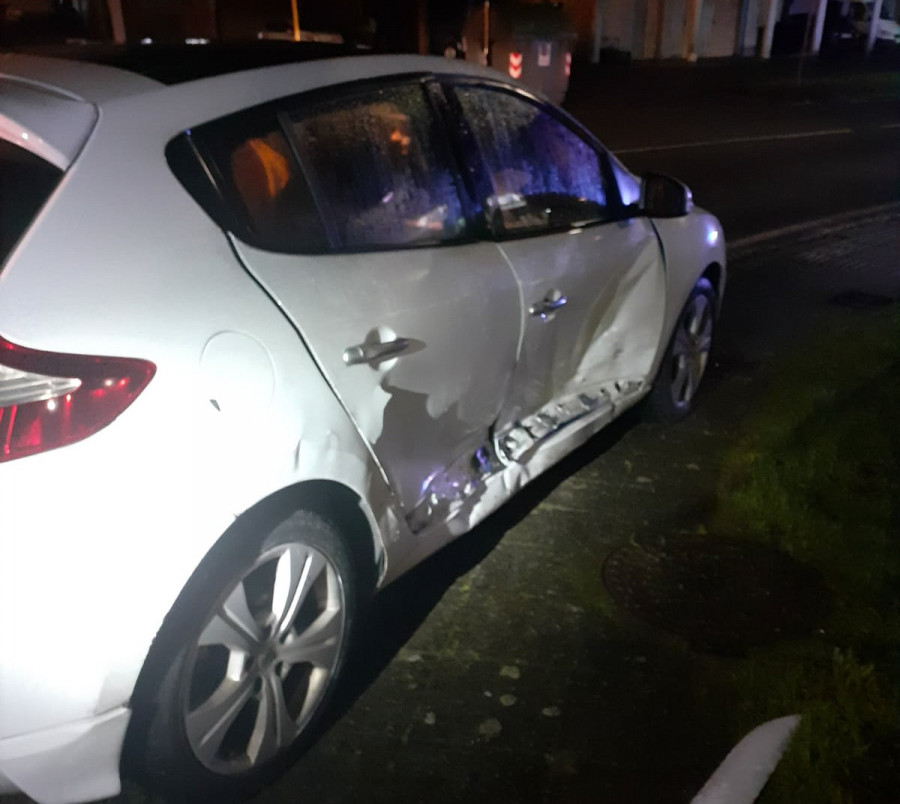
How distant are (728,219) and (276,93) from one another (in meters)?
7.86

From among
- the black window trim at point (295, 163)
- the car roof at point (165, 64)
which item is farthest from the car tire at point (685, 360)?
the car roof at point (165, 64)

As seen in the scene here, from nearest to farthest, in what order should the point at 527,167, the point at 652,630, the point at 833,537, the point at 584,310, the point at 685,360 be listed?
the point at 652,630, the point at 527,167, the point at 584,310, the point at 833,537, the point at 685,360

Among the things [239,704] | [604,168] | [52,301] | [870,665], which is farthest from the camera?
[604,168]

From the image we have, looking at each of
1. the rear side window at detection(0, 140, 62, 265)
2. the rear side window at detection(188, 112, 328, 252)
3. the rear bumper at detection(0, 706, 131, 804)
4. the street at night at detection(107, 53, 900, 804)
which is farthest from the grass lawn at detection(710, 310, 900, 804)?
the rear side window at detection(0, 140, 62, 265)

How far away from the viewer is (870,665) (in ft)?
10.1

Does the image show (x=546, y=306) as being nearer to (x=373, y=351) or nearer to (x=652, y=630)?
(x=373, y=351)

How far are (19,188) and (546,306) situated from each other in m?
1.80

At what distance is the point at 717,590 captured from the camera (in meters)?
3.50

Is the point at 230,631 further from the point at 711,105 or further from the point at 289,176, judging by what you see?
the point at 711,105

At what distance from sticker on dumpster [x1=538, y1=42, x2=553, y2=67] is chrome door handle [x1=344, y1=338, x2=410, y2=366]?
1610 cm

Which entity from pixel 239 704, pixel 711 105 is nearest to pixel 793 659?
pixel 239 704

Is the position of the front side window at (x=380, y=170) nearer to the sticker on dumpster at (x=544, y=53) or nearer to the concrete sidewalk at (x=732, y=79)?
the sticker on dumpster at (x=544, y=53)

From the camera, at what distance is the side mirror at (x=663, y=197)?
3.90 meters

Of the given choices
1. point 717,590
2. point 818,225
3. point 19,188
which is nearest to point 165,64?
point 19,188
